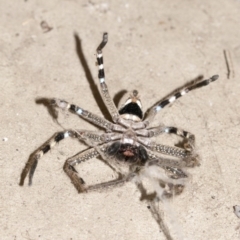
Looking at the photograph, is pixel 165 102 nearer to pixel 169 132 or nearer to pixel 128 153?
pixel 169 132

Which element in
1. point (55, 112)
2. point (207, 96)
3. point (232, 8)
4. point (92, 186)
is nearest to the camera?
point (92, 186)

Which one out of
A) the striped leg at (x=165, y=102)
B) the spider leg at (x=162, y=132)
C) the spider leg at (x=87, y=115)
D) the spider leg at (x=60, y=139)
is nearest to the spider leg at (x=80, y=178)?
the spider leg at (x=60, y=139)

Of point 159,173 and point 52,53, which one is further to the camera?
point 52,53

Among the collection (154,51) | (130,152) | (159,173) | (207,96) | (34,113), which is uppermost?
(154,51)

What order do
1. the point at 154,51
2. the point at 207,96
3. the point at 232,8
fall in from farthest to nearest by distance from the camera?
the point at 232,8
the point at 154,51
the point at 207,96

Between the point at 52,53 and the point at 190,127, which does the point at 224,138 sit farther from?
the point at 52,53

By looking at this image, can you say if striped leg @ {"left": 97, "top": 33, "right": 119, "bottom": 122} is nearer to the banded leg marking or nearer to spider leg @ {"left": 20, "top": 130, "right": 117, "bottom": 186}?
spider leg @ {"left": 20, "top": 130, "right": 117, "bottom": 186}

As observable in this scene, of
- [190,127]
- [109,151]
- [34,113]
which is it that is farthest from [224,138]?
[34,113]

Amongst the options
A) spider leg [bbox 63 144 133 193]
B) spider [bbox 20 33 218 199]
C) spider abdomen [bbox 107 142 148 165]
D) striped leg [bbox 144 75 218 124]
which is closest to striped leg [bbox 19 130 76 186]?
spider [bbox 20 33 218 199]
